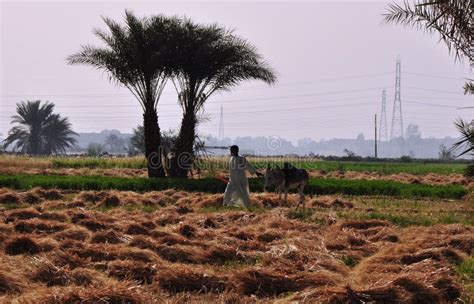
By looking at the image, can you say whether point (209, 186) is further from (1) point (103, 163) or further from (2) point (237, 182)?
(1) point (103, 163)

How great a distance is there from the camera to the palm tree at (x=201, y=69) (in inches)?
899

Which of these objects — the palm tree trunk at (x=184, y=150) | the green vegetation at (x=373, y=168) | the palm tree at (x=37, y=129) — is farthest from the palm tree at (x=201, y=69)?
the palm tree at (x=37, y=129)

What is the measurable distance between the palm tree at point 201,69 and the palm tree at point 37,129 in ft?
132

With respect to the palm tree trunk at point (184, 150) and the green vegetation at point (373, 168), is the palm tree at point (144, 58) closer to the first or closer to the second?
the palm tree trunk at point (184, 150)

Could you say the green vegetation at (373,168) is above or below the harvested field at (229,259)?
above

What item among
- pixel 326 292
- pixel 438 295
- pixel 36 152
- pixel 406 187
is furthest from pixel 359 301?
pixel 36 152

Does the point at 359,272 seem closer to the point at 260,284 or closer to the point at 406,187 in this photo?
the point at 260,284

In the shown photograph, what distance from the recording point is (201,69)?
899 inches

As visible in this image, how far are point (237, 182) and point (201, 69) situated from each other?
413 inches

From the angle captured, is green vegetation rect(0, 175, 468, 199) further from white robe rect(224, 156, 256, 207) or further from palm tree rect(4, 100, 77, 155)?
palm tree rect(4, 100, 77, 155)

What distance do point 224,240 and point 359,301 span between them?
3.34 meters

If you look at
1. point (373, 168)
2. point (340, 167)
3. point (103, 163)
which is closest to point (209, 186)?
point (103, 163)

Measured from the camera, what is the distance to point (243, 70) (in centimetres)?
2352

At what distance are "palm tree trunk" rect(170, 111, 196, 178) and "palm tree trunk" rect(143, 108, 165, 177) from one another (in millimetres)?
564
